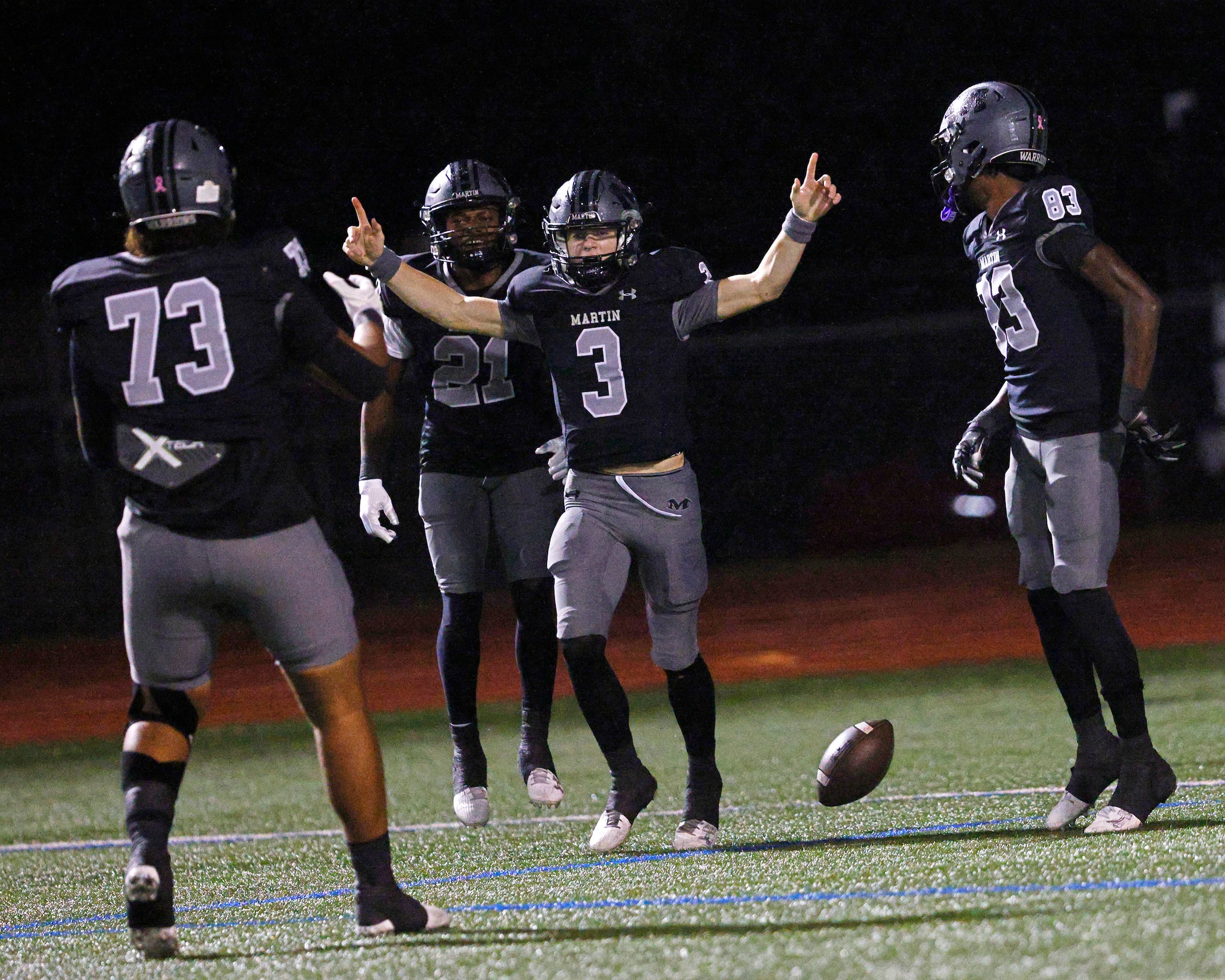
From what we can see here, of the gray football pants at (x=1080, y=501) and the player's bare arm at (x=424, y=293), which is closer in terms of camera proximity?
the gray football pants at (x=1080, y=501)

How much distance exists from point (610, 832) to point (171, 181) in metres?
2.26

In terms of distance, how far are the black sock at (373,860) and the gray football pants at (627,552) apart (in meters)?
1.28

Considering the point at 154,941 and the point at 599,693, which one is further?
the point at 599,693

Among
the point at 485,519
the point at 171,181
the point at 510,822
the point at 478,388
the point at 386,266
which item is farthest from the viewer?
the point at 510,822

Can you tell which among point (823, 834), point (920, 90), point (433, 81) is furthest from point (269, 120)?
point (823, 834)

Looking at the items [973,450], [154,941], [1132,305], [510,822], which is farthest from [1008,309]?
[154,941]

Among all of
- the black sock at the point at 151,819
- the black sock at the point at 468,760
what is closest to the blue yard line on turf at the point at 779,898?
the black sock at the point at 151,819

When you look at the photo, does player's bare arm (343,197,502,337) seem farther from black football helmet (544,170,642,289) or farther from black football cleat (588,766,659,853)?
black football cleat (588,766,659,853)

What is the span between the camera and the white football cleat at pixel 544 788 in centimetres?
527

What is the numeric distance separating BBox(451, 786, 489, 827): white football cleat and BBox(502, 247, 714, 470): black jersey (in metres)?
1.30

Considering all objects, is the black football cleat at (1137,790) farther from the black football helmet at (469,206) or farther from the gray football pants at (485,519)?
the black football helmet at (469,206)

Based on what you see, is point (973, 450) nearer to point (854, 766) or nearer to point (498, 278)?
point (854, 766)

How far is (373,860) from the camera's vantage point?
3.55 m

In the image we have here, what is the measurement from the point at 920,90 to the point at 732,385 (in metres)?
6.60
